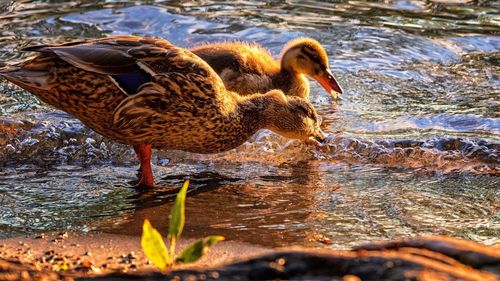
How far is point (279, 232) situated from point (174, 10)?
21.4 ft

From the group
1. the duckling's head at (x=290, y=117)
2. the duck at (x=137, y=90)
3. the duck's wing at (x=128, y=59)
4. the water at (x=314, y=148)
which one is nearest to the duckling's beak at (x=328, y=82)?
the water at (x=314, y=148)

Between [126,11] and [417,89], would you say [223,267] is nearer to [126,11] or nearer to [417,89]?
[417,89]

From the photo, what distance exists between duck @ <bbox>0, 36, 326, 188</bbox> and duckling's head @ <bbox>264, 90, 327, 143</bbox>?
51cm

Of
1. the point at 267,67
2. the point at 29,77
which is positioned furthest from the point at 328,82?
the point at 29,77

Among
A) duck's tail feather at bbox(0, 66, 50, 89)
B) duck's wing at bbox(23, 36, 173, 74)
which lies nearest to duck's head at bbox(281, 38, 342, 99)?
duck's wing at bbox(23, 36, 173, 74)

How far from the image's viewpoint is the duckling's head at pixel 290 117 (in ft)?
21.2

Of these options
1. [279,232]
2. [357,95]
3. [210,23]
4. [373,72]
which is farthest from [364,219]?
[210,23]

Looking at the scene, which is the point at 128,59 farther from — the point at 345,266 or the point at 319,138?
the point at 345,266

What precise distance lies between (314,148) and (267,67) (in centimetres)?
165

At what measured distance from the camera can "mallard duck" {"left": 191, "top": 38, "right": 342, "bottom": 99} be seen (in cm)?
791

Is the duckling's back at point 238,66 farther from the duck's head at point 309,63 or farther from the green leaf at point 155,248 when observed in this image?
the green leaf at point 155,248

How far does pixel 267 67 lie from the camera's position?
27.9 ft

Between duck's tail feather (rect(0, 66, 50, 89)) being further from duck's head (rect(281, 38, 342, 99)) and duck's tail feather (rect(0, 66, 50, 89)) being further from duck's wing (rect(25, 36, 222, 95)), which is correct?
duck's head (rect(281, 38, 342, 99))

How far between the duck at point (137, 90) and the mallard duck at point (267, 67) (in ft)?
6.25
